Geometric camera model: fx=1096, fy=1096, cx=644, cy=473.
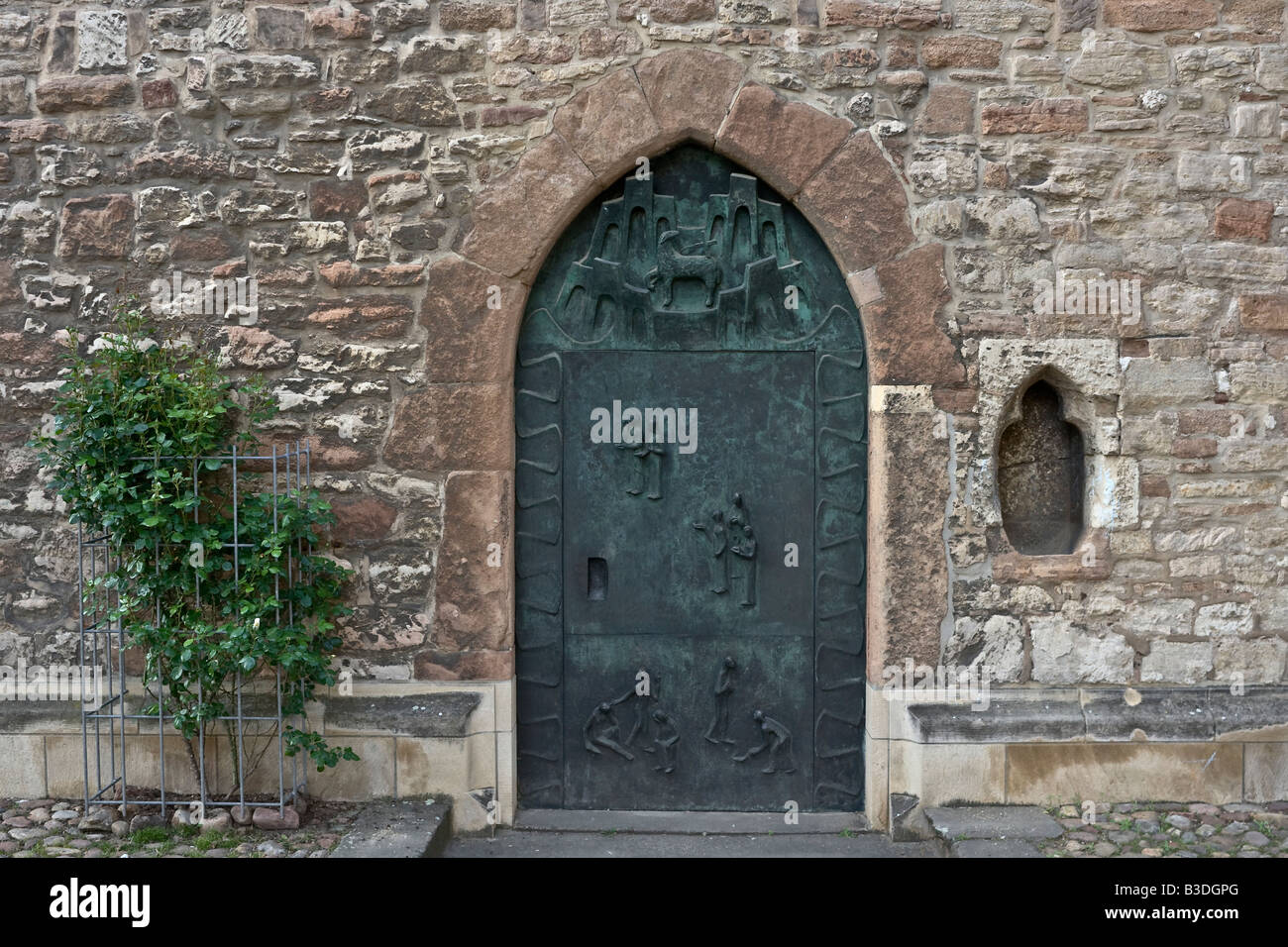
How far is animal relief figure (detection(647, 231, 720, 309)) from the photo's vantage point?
13.4 feet

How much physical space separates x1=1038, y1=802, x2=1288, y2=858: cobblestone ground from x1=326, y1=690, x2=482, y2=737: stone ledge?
2.05 m

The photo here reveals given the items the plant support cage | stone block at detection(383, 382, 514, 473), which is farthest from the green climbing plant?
stone block at detection(383, 382, 514, 473)

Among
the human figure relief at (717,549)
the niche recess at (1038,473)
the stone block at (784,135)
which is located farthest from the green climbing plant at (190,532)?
the niche recess at (1038,473)

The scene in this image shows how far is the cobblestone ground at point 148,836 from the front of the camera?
3.67m

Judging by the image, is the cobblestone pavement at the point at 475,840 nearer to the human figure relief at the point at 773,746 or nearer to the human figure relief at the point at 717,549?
the human figure relief at the point at 773,746

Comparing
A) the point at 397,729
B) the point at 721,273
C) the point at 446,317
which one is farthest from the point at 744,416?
the point at 397,729

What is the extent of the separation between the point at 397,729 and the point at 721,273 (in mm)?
2064

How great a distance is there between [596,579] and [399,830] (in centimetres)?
114

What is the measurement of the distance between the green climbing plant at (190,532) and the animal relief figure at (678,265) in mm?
1487

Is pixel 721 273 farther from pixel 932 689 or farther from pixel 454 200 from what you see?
pixel 932 689

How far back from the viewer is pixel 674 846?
13.0 feet

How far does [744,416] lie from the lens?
4148 millimetres

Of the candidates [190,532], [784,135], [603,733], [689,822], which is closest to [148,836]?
A: [190,532]

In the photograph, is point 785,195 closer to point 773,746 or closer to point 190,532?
point 773,746
